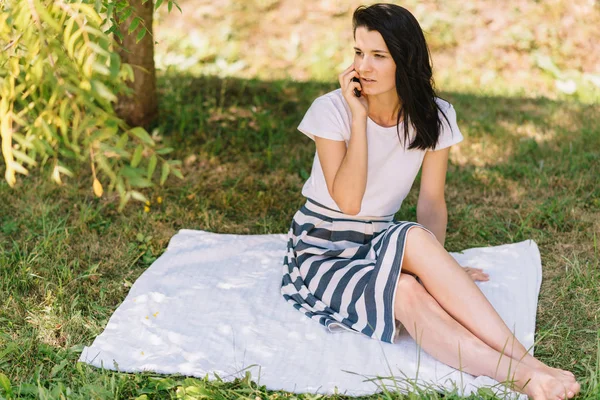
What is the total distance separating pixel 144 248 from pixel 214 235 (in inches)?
14.8

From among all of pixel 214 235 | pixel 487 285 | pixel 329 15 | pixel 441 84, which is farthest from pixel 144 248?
pixel 329 15

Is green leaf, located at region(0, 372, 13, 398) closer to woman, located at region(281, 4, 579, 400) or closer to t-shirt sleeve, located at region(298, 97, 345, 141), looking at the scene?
woman, located at region(281, 4, 579, 400)

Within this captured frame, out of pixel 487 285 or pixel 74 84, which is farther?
pixel 487 285

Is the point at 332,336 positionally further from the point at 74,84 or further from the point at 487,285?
the point at 74,84

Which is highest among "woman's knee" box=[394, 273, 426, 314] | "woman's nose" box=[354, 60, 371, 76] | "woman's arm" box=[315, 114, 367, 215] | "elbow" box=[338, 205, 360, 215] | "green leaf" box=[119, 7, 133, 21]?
"green leaf" box=[119, 7, 133, 21]

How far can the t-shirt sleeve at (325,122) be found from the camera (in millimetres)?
2887

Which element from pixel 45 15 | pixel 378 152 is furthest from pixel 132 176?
pixel 378 152

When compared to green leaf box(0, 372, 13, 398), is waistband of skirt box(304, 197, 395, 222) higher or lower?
higher

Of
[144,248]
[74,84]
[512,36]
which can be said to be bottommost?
[144,248]

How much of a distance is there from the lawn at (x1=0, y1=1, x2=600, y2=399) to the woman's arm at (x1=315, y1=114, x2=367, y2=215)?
831mm

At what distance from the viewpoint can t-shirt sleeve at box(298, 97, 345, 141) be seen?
289 cm

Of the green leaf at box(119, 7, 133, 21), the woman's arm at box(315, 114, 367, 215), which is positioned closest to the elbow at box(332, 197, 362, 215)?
the woman's arm at box(315, 114, 367, 215)

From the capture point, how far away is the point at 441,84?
629 cm

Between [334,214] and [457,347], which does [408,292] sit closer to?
[457,347]
